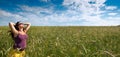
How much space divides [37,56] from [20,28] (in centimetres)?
92

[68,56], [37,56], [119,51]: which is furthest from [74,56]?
[119,51]

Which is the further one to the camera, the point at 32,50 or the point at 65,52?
the point at 32,50

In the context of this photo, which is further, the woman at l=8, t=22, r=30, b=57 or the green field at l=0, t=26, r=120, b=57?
the woman at l=8, t=22, r=30, b=57

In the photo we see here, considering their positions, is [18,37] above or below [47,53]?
above

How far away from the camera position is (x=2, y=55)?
6.44 meters

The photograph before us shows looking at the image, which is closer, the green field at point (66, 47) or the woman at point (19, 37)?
the green field at point (66, 47)

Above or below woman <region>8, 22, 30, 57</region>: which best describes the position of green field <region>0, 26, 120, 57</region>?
below

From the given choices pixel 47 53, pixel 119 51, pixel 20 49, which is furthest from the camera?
pixel 119 51

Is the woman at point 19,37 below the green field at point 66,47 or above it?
above

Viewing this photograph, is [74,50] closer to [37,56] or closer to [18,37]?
[37,56]

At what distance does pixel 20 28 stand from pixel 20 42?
0.38 meters

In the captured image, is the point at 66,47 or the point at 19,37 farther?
the point at 66,47

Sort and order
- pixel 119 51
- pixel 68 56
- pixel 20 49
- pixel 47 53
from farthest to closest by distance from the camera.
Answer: pixel 119 51
pixel 47 53
pixel 20 49
pixel 68 56

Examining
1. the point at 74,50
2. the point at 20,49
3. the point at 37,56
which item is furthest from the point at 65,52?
the point at 20,49
